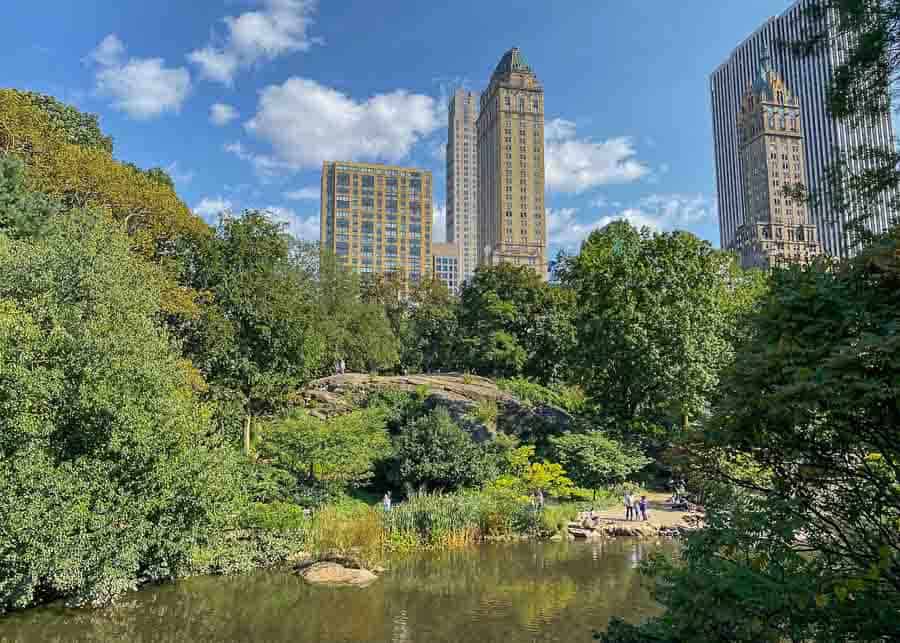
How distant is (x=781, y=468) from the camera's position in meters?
4.57

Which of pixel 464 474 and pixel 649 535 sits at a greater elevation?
pixel 464 474

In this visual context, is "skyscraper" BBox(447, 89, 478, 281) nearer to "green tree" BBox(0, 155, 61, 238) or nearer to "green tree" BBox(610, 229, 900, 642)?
"green tree" BBox(0, 155, 61, 238)

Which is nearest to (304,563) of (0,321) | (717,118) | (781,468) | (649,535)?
(0,321)

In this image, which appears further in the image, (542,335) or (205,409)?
(542,335)

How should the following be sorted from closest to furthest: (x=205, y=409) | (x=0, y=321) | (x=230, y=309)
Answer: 1. (x=0, y=321)
2. (x=205, y=409)
3. (x=230, y=309)

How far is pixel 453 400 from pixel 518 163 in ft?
358

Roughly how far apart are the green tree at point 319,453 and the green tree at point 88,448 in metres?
5.39

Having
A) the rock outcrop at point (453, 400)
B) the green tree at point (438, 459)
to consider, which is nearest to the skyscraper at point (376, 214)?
the rock outcrop at point (453, 400)

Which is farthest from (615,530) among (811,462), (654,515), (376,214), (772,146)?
(376,214)

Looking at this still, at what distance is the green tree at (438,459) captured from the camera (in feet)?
67.5

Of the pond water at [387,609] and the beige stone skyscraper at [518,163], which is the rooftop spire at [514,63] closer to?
the beige stone skyscraper at [518,163]

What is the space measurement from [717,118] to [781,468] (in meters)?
134

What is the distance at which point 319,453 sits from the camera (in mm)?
18797

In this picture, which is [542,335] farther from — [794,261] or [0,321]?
[794,261]
